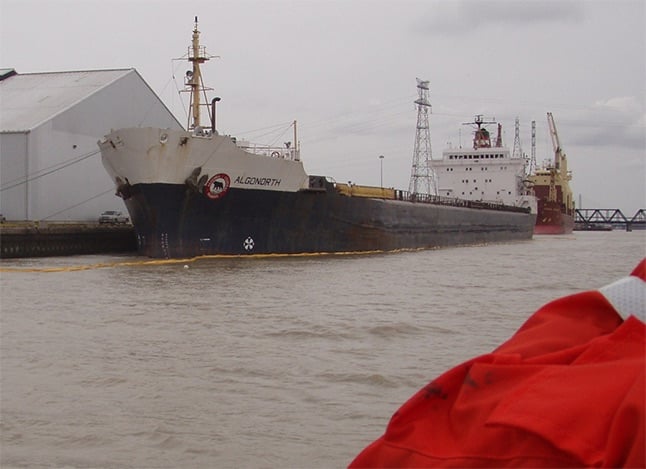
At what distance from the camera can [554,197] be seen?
52531mm

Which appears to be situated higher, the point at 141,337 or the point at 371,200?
the point at 371,200

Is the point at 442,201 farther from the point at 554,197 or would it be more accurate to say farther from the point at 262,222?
the point at 554,197

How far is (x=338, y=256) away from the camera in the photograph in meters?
18.7

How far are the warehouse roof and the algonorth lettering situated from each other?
991 cm

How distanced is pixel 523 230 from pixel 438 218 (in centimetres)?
1262

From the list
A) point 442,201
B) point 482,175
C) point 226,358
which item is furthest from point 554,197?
point 226,358

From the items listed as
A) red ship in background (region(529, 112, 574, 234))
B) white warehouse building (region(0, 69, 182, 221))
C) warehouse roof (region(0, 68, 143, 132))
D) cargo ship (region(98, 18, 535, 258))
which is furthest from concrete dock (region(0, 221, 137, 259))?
red ship in background (region(529, 112, 574, 234))

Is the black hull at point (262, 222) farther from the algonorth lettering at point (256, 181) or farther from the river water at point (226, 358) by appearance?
the river water at point (226, 358)

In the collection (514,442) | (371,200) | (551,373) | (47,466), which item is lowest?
(47,466)

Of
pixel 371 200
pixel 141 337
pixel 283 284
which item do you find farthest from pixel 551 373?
pixel 371 200

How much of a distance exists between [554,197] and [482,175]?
15750 mm

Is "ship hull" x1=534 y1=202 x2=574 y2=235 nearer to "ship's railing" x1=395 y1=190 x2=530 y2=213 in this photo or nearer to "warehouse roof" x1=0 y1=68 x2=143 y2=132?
"ship's railing" x1=395 y1=190 x2=530 y2=213

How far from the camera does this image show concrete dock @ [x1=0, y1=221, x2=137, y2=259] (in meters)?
18.6

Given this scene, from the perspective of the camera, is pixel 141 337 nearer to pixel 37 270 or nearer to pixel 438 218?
pixel 37 270
